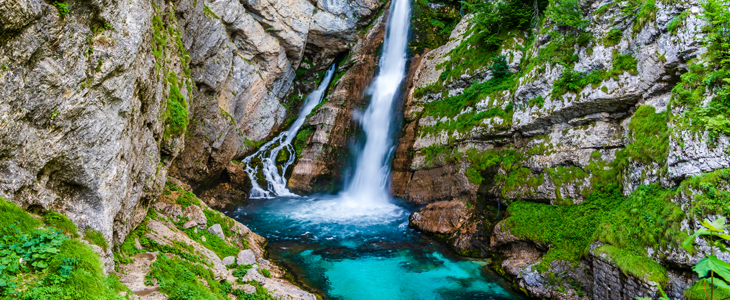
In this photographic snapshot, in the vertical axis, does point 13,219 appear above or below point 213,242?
above

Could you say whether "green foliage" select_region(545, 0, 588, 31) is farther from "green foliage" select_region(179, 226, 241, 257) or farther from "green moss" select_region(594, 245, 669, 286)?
"green foliage" select_region(179, 226, 241, 257)

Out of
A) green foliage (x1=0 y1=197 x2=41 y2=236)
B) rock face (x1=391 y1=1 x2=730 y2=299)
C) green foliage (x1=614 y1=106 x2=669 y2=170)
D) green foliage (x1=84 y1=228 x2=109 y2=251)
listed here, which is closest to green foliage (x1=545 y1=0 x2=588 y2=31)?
rock face (x1=391 y1=1 x2=730 y2=299)

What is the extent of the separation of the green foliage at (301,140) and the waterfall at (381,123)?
4.05m

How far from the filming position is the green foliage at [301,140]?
24375 mm

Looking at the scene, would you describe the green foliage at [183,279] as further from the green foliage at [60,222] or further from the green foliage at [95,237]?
the green foliage at [60,222]

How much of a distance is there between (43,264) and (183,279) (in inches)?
97.2

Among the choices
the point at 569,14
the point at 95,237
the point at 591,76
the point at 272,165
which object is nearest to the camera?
the point at 95,237

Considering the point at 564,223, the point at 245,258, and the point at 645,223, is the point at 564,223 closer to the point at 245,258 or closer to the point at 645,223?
the point at 645,223

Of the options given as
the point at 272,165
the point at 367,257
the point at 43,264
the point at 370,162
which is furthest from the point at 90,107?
the point at 272,165

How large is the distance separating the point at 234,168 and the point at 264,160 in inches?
90.1

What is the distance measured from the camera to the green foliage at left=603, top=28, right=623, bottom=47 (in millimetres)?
12006

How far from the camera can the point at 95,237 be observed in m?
5.96

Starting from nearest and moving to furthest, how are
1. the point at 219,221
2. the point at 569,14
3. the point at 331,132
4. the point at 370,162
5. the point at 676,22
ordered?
the point at 676,22, the point at 219,221, the point at 569,14, the point at 370,162, the point at 331,132

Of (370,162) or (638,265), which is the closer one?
(638,265)
